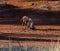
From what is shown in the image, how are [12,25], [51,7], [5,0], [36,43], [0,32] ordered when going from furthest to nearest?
1. [5,0]
2. [51,7]
3. [12,25]
4. [0,32]
5. [36,43]

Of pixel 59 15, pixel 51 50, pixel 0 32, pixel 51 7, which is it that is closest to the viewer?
pixel 51 50

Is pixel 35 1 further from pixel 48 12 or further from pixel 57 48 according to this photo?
pixel 57 48

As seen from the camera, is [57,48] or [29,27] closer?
[57,48]

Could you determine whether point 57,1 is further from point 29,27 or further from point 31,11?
point 29,27

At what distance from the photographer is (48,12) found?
26797 millimetres

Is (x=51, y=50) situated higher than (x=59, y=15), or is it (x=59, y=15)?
(x=51, y=50)

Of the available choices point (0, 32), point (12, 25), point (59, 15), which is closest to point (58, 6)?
point (59, 15)

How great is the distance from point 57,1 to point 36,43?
1701 cm

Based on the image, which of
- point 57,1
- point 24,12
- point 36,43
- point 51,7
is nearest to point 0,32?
point 36,43

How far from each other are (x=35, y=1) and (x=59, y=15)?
6.03m

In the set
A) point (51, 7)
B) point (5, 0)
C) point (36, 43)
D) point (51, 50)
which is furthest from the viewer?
point (5, 0)

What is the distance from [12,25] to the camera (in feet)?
67.7

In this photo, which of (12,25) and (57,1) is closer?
(12,25)

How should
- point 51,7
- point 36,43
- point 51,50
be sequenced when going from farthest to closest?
point 51,7, point 36,43, point 51,50
